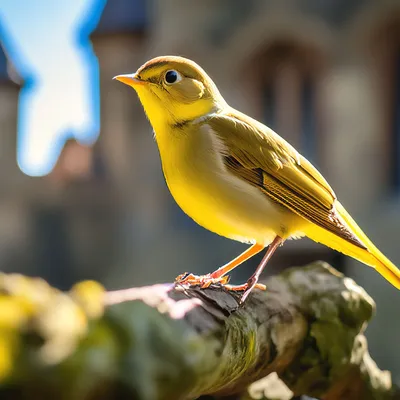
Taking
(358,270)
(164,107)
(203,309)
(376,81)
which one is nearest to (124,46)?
(376,81)

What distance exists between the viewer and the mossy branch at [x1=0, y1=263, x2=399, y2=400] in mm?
362

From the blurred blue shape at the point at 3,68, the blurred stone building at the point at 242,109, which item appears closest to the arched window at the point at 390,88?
the blurred stone building at the point at 242,109

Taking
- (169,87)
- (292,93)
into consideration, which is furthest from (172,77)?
(292,93)

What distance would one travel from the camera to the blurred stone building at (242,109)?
181 inches

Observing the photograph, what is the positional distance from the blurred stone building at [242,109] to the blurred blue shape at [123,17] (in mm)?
11

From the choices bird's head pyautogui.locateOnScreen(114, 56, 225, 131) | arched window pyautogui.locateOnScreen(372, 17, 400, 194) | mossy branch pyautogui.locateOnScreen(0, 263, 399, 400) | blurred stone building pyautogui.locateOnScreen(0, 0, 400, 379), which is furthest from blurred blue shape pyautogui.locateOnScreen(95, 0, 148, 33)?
mossy branch pyautogui.locateOnScreen(0, 263, 399, 400)

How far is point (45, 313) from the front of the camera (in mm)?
372

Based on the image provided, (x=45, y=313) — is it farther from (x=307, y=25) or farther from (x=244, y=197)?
(x=307, y=25)

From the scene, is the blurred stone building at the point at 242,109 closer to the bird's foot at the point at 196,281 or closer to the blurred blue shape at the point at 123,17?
the blurred blue shape at the point at 123,17

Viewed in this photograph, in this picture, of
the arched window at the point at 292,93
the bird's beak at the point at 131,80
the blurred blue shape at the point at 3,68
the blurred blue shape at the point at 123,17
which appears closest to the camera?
the bird's beak at the point at 131,80

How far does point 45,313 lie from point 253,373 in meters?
0.58

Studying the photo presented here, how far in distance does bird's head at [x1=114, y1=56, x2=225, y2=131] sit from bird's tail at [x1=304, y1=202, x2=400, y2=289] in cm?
30

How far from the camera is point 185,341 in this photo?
0.43 meters

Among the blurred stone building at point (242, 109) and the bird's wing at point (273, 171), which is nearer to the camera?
the bird's wing at point (273, 171)
